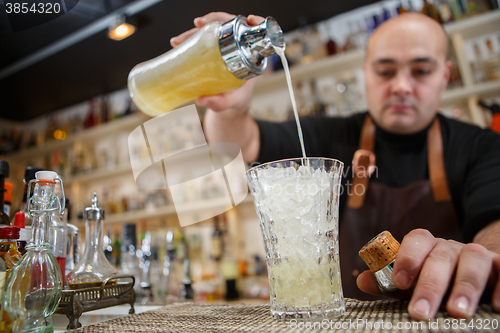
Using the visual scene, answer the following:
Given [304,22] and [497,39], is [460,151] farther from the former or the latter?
[304,22]

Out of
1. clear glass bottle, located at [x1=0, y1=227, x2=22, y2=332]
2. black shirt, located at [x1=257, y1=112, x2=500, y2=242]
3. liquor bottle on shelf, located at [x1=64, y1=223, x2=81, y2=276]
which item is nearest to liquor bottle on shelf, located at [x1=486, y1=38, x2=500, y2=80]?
black shirt, located at [x1=257, y1=112, x2=500, y2=242]

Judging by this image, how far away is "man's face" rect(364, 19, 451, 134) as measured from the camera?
4.58 ft

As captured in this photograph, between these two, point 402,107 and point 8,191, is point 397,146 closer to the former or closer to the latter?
point 402,107

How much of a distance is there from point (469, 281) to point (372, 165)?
41.6 inches

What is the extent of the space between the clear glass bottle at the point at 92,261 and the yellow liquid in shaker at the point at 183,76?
0.95 feet

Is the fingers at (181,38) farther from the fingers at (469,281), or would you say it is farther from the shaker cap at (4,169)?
the fingers at (469,281)

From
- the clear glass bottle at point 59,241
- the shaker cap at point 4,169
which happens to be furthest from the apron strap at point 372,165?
the shaker cap at point 4,169

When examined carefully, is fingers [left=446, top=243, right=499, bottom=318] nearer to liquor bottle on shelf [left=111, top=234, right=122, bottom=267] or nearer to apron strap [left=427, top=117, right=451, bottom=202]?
apron strap [left=427, top=117, right=451, bottom=202]

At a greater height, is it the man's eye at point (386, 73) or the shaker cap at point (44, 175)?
the man's eye at point (386, 73)

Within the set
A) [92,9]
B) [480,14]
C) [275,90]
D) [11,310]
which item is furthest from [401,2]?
[11,310]

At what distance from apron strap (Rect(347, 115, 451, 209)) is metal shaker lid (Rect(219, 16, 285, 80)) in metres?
0.82

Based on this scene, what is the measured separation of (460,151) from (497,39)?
1357 millimetres

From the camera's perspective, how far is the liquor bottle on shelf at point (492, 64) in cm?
203

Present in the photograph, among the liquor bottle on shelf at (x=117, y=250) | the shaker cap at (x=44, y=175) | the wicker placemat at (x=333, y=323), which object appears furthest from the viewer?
the liquor bottle on shelf at (x=117, y=250)
